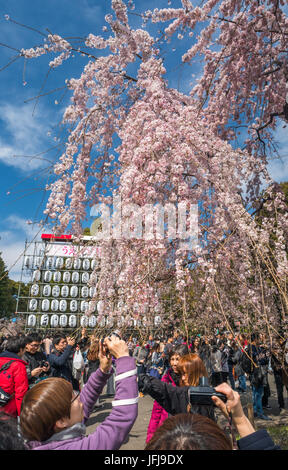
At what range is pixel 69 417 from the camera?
1.30 metres

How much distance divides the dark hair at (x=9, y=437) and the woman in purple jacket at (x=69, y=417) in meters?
0.25

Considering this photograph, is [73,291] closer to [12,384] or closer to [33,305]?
[33,305]

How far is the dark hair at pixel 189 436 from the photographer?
0.95 m

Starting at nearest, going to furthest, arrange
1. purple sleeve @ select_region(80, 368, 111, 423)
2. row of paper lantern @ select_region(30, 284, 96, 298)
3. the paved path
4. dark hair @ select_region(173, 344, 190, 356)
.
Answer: purple sleeve @ select_region(80, 368, 111, 423)
dark hair @ select_region(173, 344, 190, 356)
the paved path
row of paper lantern @ select_region(30, 284, 96, 298)

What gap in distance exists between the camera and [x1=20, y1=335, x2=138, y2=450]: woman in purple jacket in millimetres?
→ 1167

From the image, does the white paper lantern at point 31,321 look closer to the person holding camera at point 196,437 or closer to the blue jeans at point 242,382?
the blue jeans at point 242,382

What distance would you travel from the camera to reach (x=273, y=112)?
5781 mm

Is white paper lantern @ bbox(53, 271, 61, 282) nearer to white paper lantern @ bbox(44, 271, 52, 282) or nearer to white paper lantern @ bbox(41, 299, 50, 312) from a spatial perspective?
white paper lantern @ bbox(44, 271, 52, 282)

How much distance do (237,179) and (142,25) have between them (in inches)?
118

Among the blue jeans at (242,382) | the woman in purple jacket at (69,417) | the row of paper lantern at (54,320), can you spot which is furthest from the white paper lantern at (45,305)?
the woman in purple jacket at (69,417)

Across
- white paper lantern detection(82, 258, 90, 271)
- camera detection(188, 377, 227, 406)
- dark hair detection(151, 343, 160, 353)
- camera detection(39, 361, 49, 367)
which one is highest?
white paper lantern detection(82, 258, 90, 271)

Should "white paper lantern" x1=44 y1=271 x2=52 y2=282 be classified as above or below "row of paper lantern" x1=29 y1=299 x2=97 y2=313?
above

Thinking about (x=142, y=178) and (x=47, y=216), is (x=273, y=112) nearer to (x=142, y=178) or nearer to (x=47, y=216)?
(x=142, y=178)

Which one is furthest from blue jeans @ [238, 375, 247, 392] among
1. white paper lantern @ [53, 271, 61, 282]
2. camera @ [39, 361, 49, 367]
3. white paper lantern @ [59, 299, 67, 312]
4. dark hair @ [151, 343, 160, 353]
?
white paper lantern @ [53, 271, 61, 282]
